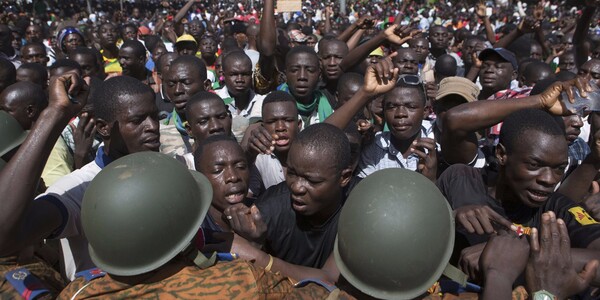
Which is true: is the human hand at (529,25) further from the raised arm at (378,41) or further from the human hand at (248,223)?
the human hand at (248,223)

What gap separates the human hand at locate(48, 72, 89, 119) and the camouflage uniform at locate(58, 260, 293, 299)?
750mm

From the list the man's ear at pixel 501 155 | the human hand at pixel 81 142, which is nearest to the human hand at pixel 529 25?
the man's ear at pixel 501 155

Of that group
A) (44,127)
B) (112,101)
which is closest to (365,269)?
(44,127)

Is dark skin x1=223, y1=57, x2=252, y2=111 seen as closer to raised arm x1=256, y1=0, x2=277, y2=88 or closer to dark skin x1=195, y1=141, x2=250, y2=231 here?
raised arm x1=256, y1=0, x2=277, y2=88

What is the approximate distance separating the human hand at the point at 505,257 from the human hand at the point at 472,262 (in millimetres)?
99

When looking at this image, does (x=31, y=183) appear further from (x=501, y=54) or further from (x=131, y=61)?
(x=131, y=61)

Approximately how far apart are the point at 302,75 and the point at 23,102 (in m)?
2.30

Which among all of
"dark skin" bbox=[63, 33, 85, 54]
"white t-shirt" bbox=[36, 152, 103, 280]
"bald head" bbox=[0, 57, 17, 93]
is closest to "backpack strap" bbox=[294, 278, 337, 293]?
"white t-shirt" bbox=[36, 152, 103, 280]

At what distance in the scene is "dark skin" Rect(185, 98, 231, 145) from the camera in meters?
3.51

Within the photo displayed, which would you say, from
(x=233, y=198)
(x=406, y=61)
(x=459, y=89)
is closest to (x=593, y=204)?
(x=459, y=89)

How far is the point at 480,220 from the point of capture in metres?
2.10

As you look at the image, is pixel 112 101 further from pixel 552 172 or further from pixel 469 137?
pixel 552 172

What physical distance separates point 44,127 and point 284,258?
1315mm

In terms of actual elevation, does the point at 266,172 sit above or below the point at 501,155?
below
